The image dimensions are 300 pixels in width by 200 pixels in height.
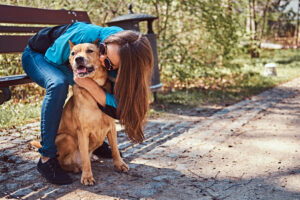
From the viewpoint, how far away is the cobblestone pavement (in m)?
2.55

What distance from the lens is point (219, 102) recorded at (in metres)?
6.16

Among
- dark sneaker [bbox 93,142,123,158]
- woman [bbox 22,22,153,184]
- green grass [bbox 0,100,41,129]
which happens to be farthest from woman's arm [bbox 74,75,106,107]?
green grass [bbox 0,100,41,129]

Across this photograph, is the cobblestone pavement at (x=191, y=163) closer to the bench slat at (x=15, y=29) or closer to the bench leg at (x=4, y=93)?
the bench leg at (x=4, y=93)

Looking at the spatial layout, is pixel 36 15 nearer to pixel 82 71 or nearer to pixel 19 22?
pixel 19 22

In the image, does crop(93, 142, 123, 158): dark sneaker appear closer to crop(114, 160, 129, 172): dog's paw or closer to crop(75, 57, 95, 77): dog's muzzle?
crop(114, 160, 129, 172): dog's paw

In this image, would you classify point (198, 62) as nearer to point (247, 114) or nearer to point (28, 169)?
point (247, 114)

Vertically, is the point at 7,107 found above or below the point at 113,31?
below

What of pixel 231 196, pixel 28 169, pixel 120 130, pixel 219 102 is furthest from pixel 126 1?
pixel 231 196

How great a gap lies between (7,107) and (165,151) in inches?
114

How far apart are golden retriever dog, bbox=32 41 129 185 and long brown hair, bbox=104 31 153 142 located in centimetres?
19

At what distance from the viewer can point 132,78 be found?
2527mm

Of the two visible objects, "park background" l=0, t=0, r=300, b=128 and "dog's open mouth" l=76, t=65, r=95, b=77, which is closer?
"dog's open mouth" l=76, t=65, r=95, b=77

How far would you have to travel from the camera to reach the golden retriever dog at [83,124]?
254 centimetres


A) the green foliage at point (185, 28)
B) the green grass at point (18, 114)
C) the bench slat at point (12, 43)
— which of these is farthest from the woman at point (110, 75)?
the green foliage at point (185, 28)
